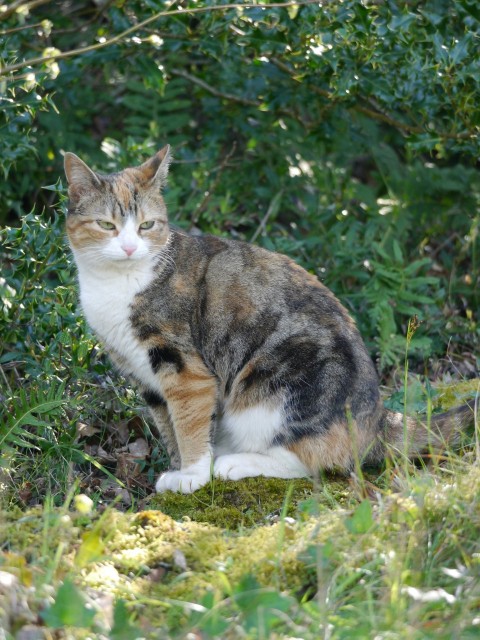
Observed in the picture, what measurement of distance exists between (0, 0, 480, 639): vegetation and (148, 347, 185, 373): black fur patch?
54 centimetres

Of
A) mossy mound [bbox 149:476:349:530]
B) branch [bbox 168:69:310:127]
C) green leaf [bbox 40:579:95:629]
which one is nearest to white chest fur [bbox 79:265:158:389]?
mossy mound [bbox 149:476:349:530]

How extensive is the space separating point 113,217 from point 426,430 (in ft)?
6.16

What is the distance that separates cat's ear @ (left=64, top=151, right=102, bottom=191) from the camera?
4398 millimetres

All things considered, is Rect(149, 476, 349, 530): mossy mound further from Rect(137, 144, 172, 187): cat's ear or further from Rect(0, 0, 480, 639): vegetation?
Rect(137, 144, 172, 187): cat's ear

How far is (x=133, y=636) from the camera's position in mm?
2467

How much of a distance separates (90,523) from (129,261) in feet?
5.07

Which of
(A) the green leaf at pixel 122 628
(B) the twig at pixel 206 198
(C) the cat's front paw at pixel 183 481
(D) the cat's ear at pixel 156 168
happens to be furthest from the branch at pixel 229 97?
(A) the green leaf at pixel 122 628

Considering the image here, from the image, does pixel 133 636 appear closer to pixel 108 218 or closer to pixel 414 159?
pixel 108 218

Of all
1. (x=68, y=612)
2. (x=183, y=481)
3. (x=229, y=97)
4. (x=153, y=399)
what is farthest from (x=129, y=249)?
(x=229, y=97)

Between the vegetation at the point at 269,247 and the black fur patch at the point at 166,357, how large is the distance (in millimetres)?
543

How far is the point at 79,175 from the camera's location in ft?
14.6

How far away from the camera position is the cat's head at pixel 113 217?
4.32 meters

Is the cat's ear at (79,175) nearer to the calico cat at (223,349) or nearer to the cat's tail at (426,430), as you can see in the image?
the calico cat at (223,349)

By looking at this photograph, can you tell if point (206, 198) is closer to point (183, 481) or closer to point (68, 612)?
point (183, 481)
